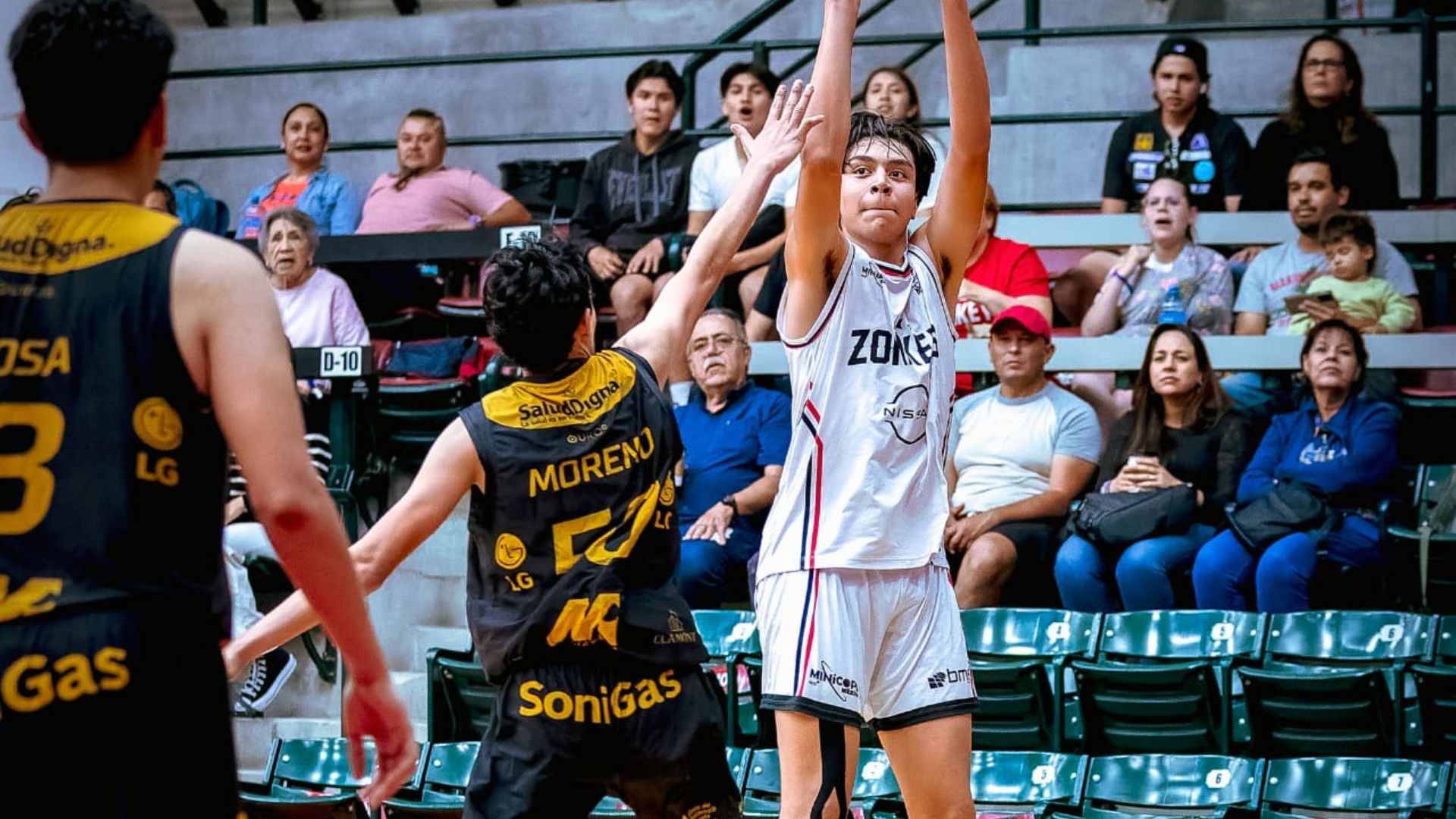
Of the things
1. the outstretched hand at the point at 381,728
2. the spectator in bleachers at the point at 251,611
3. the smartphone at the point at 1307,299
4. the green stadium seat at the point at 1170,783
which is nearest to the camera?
the outstretched hand at the point at 381,728

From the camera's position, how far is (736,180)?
351 inches

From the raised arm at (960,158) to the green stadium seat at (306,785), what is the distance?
369 cm

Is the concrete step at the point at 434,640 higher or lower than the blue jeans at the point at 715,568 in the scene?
lower

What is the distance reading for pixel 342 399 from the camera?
9133mm

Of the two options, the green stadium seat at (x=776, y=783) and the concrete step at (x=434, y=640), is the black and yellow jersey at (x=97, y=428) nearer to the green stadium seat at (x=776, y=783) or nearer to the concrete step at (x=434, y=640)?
the green stadium seat at (x=776, y=783)

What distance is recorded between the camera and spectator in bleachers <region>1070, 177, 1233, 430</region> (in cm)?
867

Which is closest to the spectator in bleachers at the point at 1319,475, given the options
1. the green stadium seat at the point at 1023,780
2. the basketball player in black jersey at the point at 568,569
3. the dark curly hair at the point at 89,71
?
the green stadium seat at the point at 1023,780

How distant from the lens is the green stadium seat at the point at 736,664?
24.1 feet

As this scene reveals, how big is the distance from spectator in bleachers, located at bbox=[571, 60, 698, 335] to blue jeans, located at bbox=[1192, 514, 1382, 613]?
3.44m

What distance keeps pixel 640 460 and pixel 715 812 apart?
811 mm

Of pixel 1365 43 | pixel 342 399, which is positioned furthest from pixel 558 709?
pixel 1365 43

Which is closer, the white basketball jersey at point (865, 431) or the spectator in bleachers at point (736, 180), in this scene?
the white basketball jersey at point (865, 431)

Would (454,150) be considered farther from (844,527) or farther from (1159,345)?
(844,527)

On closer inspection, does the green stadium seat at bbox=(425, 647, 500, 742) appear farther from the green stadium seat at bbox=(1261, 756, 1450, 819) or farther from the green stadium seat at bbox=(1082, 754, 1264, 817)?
the green stadium seat at bbox=(1261, 756, 1450, 819)
